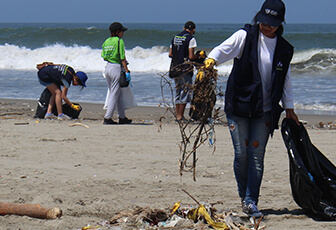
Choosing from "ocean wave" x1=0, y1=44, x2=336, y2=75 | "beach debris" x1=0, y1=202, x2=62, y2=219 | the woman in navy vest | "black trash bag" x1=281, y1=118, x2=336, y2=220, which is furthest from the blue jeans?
"ocean wave" x1=0, y1=44, x2=336, y2=75

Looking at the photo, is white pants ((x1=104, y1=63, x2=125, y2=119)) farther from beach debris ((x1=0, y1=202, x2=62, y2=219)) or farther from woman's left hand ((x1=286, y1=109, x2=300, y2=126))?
woman's left hand ((x1=286, y1=109, x2=300, y2=126))

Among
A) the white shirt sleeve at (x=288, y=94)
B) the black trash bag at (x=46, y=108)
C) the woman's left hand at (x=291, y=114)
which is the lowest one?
the black trash bag at (x=46, y=108)

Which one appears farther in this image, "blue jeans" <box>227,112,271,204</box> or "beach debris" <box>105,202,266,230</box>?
"blue jeans" <box>227,112,271,204</box>

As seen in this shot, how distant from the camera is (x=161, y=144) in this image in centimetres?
671

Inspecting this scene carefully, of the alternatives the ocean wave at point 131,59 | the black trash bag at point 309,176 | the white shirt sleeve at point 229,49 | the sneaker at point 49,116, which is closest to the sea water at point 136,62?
the ocean wave at point 131,59

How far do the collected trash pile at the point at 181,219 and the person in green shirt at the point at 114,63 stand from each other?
4591mm

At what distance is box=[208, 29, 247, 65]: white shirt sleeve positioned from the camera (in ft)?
12.1

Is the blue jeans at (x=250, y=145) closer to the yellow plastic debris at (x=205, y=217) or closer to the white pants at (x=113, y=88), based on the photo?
the yellow plastic debris at (x=205, y=217)

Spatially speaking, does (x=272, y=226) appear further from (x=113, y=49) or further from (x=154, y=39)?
(x=154, y=39)

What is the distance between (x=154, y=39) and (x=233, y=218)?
28987mm

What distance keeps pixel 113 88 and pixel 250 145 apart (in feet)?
15.8

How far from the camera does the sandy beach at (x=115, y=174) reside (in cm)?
416

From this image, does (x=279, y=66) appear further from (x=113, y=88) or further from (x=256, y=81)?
(x=113, y=88)

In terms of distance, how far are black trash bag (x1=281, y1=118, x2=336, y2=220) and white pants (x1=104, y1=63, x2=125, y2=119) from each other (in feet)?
15.2
